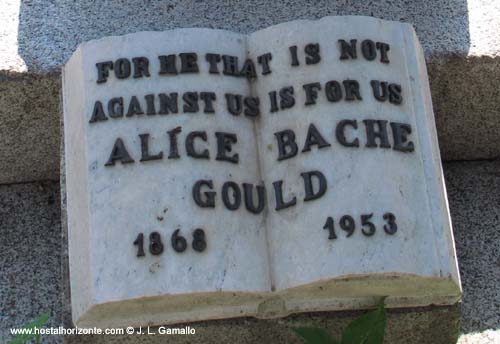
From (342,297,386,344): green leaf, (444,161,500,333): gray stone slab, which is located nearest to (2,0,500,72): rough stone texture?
(444,161,500,333): gray stone slab

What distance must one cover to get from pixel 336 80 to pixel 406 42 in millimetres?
198

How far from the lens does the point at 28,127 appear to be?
1979 millimetres

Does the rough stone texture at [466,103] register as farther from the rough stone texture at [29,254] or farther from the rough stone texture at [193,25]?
the rough stone texture at [29,254]

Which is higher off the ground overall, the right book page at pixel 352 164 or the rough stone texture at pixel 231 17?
the rough stone texture at pixel 231 17

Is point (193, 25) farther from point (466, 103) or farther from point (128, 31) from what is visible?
point (466, 103)

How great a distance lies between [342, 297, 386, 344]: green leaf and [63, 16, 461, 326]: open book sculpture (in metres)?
0.05

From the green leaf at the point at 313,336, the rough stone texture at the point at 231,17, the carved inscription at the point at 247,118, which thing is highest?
the rough stone texture at the point at 231,17

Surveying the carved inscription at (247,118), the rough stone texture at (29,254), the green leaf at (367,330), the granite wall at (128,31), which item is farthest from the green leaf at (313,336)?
the rough stone texture at (29,254)

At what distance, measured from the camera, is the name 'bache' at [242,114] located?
1604 mm

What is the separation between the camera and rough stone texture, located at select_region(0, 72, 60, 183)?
6.17 feet

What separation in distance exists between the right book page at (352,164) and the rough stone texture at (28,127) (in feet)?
1.62

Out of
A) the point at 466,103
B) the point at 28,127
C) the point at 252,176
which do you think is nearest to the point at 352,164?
the point at 252,176

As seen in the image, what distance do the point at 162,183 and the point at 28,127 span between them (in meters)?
0.54

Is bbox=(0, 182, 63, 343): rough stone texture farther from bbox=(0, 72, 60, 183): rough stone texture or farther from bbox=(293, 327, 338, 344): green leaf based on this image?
bbox=(293, 327, 338, 344): green leaf
